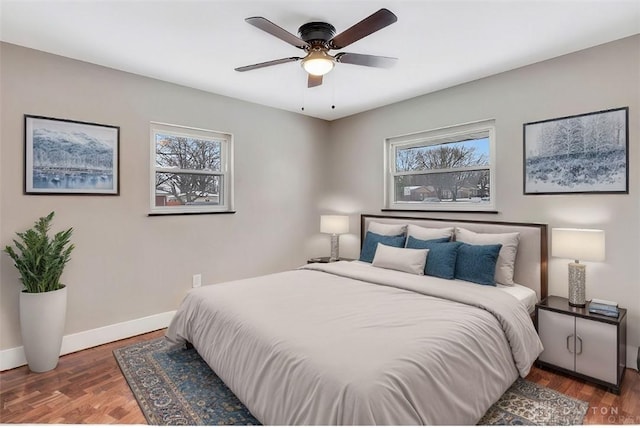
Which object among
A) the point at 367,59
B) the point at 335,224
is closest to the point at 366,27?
the point at 367,59

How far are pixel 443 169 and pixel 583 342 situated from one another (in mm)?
2066

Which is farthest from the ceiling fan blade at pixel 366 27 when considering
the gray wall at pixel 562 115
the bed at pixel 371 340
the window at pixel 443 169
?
the window at pixel 443 169

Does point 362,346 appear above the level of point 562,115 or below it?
below

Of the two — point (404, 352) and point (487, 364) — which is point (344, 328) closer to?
point (404, 352)

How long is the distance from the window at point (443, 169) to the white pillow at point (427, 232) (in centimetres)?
39

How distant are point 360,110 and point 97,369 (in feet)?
12.9

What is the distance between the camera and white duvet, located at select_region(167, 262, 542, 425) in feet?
4.59

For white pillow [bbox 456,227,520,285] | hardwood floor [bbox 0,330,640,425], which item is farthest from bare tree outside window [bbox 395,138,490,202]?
hardwood floor [bbox 0,330,640,425]

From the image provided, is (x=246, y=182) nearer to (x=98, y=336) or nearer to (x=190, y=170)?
(x=190, y=170)

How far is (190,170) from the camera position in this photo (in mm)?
3699

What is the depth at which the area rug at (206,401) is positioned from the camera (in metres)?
1.93

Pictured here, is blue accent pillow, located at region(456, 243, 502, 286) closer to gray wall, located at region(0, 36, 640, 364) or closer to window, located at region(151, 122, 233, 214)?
gray wall, located at region(0, 36, 640, 364)

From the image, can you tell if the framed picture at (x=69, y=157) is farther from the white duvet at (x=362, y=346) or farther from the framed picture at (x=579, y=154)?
the framed picture at (x=579, y=154)

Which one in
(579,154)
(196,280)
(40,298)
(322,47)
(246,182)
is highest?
(322,47)
